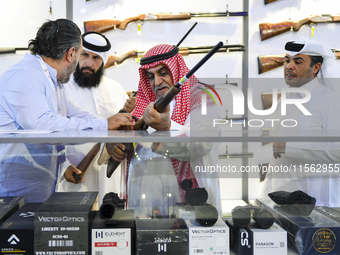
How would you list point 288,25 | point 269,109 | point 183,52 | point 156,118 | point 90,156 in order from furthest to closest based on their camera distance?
point 288,25, point 183,52, point 156,118, point 269,109, point 90,156

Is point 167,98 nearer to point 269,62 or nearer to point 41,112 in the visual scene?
point 41,112

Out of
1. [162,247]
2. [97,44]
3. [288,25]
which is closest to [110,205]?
[162,247]

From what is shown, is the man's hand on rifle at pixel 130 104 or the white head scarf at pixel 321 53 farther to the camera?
the man's hand on rifle at pixel 130 104

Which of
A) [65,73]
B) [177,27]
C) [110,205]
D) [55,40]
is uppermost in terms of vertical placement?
[177,27]

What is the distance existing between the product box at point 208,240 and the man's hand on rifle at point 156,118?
0.55 metres

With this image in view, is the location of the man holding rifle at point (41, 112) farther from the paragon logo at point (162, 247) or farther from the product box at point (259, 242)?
the product box at point (259, 242)

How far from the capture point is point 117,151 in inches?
39.4

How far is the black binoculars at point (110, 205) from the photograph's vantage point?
994 mm

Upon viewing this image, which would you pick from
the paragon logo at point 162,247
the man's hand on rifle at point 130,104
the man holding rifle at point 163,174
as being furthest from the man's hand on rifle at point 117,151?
the man's hand on rifle at point 130,104

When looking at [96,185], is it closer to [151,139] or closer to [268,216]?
[151,139]

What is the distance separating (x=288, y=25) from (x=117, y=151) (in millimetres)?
2962

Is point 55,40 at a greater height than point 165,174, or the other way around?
point 55,40

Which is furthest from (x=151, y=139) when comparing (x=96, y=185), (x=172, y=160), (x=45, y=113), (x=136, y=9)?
(x=136, y=9)

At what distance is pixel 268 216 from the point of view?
100cm
